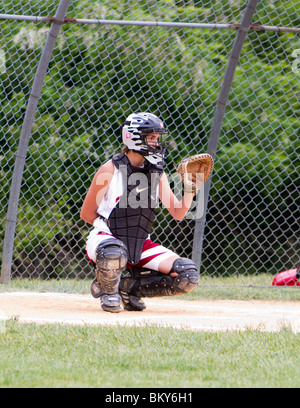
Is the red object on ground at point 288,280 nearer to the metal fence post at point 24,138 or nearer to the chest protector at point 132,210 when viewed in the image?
the chest protector at point 132,210

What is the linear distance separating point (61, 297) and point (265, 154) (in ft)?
9.23

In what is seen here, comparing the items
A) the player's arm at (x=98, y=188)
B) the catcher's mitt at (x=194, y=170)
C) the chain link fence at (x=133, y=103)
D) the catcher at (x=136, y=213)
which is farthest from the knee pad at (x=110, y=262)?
the chain link fence at (x=133, y=103)

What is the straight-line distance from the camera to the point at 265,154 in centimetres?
760

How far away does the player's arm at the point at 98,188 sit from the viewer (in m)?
5.07

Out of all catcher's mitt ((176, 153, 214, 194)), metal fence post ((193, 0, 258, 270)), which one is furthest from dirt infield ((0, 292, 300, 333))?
catcher's mitt ((176, 153, 214, 194))

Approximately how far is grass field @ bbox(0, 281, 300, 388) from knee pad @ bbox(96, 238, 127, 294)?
2.62ft

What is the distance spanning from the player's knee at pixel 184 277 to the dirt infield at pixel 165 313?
0.18 metres

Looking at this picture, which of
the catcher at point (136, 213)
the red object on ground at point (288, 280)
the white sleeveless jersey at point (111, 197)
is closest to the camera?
the catcher at point (136, 213)

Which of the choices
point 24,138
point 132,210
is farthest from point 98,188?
point 24,138

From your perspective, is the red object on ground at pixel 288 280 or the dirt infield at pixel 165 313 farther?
the red object on ground at pixel 288 280

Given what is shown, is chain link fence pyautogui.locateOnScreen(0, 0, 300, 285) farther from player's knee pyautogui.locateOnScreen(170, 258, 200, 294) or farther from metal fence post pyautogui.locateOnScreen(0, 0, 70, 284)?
player's knee pyautogui.locateOnScreen(170, 258, 200, 294)

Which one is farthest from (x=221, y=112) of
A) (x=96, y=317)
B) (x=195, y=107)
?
(x=96, y=317)

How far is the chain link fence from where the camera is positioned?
730 centimetres

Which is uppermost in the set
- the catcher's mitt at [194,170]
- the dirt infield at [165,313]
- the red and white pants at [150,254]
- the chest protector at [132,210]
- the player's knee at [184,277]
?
the catcher's mitt at [194,170]
